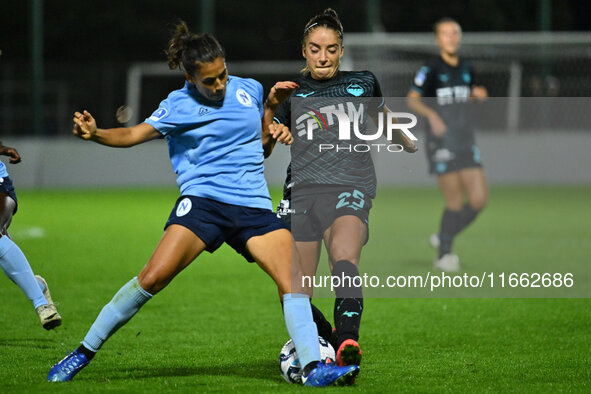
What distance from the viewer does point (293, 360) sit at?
16.4 feet

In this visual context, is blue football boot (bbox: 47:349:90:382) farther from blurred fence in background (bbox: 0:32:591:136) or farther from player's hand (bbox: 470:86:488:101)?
blurred fence in background (bbox: 0:32:591:136)

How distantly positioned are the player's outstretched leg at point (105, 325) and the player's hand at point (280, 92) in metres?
1.16

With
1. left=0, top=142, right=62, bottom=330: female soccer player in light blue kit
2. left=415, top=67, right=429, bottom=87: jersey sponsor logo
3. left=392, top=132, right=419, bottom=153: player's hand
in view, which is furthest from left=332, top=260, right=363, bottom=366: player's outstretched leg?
left=415, top=67, right=429, bottom=87: jersey sponsor logo

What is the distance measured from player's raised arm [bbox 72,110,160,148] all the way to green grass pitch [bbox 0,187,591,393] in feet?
3.95

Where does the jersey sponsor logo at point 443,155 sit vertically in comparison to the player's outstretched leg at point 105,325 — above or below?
above

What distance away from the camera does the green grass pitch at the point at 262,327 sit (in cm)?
508

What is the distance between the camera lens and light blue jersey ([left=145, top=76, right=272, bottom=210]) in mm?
4918

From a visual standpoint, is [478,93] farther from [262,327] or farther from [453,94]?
[262,327]

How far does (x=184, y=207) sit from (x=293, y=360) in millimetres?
947

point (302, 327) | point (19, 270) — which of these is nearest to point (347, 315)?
point (302, 327)

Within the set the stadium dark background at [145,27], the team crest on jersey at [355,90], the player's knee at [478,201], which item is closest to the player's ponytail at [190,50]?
the team crest on jersey at [355,90]

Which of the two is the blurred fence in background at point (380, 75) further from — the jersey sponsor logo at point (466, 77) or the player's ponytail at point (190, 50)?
the player's ponytail at point (190, 50)

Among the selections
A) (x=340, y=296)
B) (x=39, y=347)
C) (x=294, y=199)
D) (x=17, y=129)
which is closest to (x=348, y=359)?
(x=340, y=296)

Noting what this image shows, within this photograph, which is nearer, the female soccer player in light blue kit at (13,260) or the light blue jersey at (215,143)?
the light blue jersey at (215,143)
